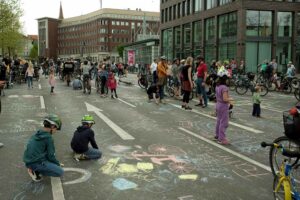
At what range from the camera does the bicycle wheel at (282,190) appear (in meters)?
4.29

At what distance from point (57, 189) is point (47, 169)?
50 cm

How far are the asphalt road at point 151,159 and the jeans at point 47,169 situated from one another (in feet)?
0.32

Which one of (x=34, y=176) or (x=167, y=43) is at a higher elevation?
(x=167, y=43)

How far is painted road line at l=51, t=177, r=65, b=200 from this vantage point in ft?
17.7

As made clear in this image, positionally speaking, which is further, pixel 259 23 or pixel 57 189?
pixel 259 23

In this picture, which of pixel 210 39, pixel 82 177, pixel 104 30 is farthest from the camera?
pixel 104 30

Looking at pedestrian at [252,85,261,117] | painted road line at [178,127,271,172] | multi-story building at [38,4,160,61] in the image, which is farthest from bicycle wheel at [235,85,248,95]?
multi-story building at [38,4,160,61]

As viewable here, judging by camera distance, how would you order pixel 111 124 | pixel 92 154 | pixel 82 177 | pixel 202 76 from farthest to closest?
pixel 202 76, pixel 111 124, pixel 92 154, pixel 82 177

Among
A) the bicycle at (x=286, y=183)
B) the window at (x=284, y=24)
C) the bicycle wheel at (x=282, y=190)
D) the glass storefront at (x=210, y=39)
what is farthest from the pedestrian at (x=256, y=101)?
the glass storefront at (x=210, y=39)

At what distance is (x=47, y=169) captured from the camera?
6.10m

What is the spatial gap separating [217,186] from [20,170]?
3.14m

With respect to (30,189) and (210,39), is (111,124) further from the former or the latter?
(210,39)

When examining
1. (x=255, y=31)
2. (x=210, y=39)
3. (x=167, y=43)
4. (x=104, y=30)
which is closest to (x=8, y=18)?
(x=210, y=39)

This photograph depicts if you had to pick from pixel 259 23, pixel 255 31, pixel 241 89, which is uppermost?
pixel 259 23
